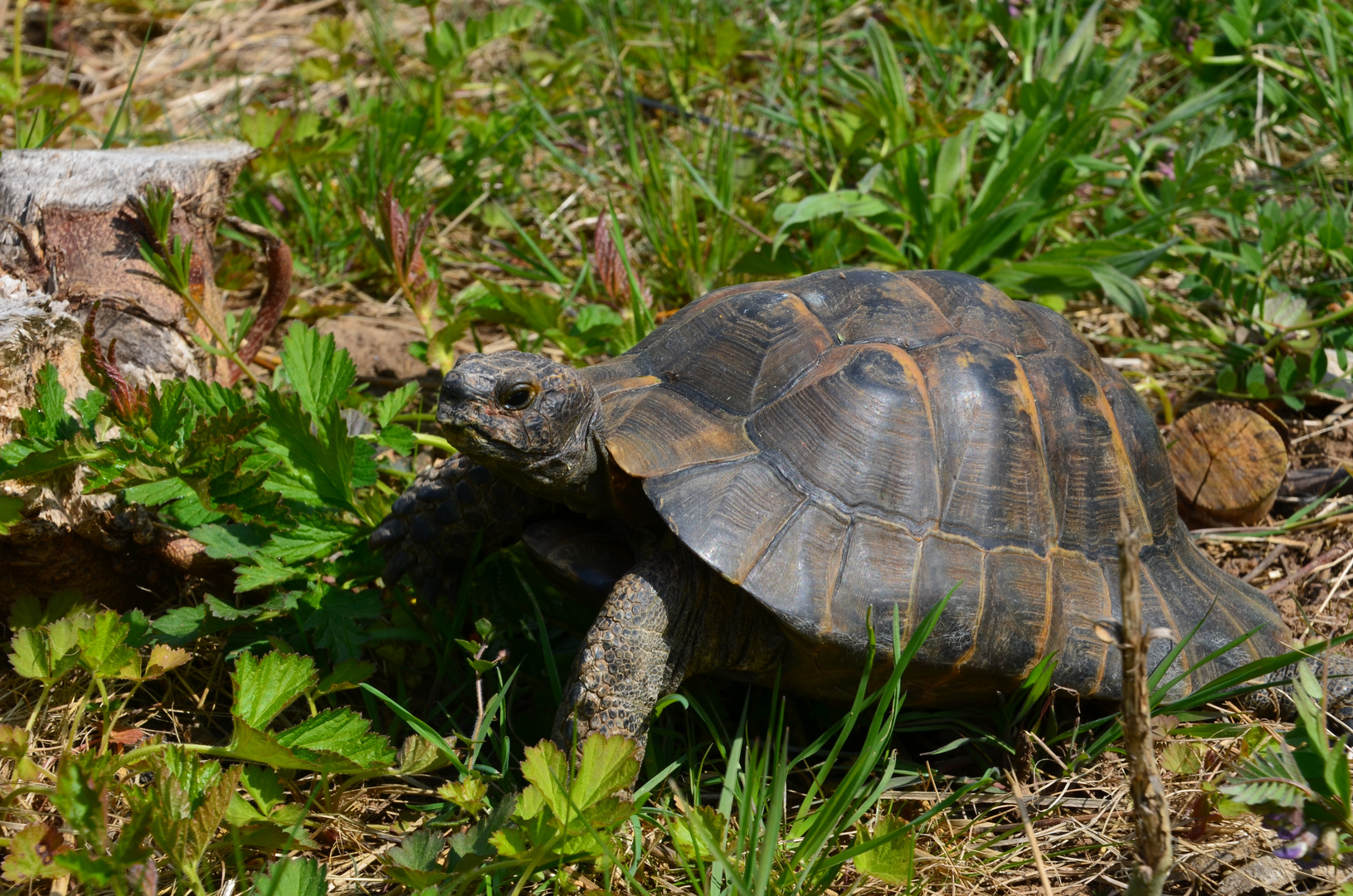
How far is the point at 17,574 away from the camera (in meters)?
2.41

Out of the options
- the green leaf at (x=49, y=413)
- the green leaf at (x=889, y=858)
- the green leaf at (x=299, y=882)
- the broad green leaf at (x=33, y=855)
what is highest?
the green leaf at (x=49, y=413)

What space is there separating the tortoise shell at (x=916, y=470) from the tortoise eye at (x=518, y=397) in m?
0.23

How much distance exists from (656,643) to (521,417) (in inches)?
23.1

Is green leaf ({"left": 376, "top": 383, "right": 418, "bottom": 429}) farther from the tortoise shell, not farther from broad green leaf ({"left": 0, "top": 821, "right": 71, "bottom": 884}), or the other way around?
broad green leaf ({"left": 0, "top": 821, "right": 71, "bottom": 884})

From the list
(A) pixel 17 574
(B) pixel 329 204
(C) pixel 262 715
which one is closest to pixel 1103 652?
(C) pixel 262 715

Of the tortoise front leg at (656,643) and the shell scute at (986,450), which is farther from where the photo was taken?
the shell scute at (986,450)

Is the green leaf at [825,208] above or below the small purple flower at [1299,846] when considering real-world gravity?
above

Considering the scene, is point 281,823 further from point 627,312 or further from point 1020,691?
point 627,312

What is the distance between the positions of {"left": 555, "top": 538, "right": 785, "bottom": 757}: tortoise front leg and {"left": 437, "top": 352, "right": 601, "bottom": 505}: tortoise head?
31 cm

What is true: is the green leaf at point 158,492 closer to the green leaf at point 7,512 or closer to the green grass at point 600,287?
the green grass at point 600,287

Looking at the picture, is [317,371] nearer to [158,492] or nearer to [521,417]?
[158,492]

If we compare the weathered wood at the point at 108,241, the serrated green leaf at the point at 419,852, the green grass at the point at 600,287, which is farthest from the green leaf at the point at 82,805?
the weathered wood at the point at 108,241

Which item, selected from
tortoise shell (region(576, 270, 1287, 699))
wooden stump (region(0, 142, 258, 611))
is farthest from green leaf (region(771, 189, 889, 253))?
wooden stump (region(0, 142, 258, 611))

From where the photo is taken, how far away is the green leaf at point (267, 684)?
6.77ft
